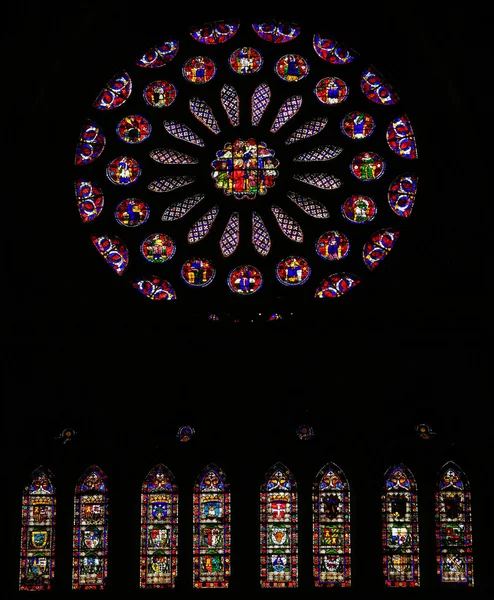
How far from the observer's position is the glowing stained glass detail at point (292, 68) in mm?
26969

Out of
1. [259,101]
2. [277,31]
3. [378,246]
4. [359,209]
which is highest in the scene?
[277,31]

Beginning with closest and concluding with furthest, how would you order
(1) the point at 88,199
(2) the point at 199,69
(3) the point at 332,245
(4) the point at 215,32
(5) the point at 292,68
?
(3) the point at 332,245 → (1) the point at 88,199 → (5) the point at 292,68 → (2) the point at 199,69 → (4) the point at 215,32

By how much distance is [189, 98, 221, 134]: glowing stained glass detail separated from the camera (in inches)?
1061

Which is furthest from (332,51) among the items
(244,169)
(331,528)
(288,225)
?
(331,528)

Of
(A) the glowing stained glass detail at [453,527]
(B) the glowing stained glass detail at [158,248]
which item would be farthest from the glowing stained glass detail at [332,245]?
(A) the glowing stained glass detail at [453,527]

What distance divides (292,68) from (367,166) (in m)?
2.05

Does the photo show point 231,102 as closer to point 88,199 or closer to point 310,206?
point 310,206

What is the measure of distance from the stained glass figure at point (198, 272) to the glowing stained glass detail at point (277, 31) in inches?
151

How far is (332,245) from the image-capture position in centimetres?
2603

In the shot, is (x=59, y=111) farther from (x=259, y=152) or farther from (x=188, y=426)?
(x=188, y=426)

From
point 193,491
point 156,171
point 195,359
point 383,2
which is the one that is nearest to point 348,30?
point 383,2

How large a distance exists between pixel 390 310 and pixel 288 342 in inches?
60.9

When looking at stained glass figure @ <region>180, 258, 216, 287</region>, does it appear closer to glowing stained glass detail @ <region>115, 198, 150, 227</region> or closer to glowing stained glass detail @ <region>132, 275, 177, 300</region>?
glowing stained glass detail @ <region>132, 275, 177, 300</region>

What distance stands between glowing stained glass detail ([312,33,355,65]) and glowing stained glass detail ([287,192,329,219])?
2256 mm
